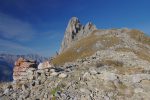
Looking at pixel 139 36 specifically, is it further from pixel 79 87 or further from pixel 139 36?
pixel 79 87

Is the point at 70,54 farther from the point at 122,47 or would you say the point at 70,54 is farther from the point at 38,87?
the point at 38,87

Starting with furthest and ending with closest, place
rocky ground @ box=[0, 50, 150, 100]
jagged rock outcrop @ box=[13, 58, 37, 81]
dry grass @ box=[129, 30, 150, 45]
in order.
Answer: dry grass @ box=[129, 30, 150, 45] → jagged rock outcrop @ box=[13, 58, 37, 81] → rocky ground @ box=[0, 50, 150, 100]

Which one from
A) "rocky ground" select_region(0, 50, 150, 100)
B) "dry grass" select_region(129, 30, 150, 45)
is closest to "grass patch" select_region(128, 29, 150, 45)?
"dry grass" select_region(129, 30, 150, 45)

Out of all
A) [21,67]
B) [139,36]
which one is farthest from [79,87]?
[139,36]

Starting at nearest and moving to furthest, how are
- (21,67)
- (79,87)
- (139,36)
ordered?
(79,87), (21,67), (139,36)

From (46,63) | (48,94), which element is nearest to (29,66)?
(46,63)

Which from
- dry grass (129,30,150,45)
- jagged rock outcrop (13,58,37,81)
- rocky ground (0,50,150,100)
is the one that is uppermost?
dry grass (129,30,150,45)

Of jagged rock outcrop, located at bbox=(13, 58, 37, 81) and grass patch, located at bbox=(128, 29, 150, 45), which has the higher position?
grass patch, located at bbox=(128, 29, 150, 45)

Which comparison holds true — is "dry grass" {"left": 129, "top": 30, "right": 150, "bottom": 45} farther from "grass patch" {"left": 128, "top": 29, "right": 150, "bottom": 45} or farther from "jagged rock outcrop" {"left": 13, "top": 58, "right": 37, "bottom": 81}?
"jagged rock outcrop" {"left": 13, "top": 58, "right": 37, "bottom": 81}

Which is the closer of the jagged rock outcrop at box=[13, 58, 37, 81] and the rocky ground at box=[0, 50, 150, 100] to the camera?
the rocky ground at box=[0, 50, 150, 100]

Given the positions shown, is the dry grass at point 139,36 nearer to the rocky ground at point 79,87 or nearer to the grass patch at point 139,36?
the grass patch at point 139,36

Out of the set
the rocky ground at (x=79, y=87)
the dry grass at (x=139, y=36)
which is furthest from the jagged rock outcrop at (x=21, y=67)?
the dry grass at (x=139, y=36)

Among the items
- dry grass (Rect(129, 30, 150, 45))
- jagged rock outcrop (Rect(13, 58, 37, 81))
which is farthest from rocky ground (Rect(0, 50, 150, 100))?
dry grass (Rect(129, 30, 150, 45))

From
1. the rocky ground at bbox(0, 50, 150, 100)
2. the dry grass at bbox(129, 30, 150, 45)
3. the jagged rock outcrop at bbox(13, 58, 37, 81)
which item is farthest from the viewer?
the dry grass at bbox(129, 30, 150, 45)
